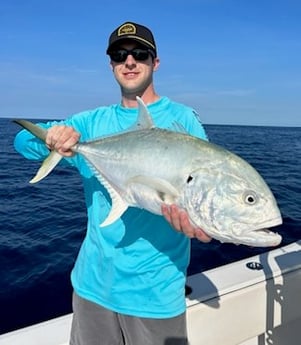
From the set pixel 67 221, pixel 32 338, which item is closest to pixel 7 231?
pixel 67 221

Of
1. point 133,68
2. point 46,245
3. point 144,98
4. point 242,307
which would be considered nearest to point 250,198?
point 144,98

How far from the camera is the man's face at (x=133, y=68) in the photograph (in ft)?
7.67

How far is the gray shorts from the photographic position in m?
2.13

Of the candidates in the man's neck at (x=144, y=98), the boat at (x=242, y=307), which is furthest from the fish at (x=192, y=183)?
the boat at (x=242, y=307)

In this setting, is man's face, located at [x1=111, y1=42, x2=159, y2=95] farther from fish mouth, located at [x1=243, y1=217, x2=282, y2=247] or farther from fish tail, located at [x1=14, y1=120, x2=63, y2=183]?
fish mouth, located at [x1=243, y1=217, x2=282, y2=247]

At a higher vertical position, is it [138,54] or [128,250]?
[138,54]

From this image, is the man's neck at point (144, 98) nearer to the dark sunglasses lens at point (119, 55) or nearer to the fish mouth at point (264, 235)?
the dark sunglasses lens at point (119, 55)

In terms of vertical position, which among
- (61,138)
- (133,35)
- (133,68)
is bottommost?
(61,138)

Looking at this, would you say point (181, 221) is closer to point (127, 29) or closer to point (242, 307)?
point (127, 29)

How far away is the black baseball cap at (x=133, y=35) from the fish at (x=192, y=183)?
514 mm

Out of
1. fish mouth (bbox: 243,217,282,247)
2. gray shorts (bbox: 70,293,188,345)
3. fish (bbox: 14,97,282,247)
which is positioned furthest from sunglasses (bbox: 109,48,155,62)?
gray shorts (bbox: 70,293,188,345)

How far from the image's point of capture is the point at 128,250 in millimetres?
2131

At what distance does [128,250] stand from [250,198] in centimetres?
74

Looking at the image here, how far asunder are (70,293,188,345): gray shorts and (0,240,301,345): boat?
30 centimetres
